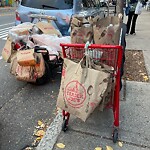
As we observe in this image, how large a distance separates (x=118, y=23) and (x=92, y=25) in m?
0.39

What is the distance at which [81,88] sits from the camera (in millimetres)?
2338

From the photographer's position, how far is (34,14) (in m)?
5.27

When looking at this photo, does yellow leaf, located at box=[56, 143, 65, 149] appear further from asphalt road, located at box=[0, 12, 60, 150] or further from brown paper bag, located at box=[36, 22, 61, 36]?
brown paper bag, located at box=[36, 22, 61, 36]

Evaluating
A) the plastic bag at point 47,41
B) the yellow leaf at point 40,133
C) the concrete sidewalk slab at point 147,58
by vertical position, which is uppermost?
the plastic bag at point 47,41

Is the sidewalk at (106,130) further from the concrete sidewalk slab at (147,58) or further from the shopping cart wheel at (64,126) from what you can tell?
the concrete sidewalk slab at (147,58)

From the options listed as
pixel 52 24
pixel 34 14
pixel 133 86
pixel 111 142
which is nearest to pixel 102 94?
pixel 111 142

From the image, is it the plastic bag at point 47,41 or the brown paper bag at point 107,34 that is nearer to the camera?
the brown paper bag at point 107,34

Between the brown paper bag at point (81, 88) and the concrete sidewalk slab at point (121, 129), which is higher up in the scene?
the brown paper bag at point (81, 88)

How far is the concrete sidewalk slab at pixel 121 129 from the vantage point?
263cm

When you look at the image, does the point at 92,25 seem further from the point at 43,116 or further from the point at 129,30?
the point at 129,30

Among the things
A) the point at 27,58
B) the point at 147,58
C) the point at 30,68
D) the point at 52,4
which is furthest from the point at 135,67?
the point at 27,58

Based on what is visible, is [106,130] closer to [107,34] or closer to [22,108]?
[107,34]

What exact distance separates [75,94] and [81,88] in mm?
112

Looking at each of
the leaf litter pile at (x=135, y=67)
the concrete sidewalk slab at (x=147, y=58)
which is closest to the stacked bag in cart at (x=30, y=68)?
the leaf litter pile at (x=135, y=67)
